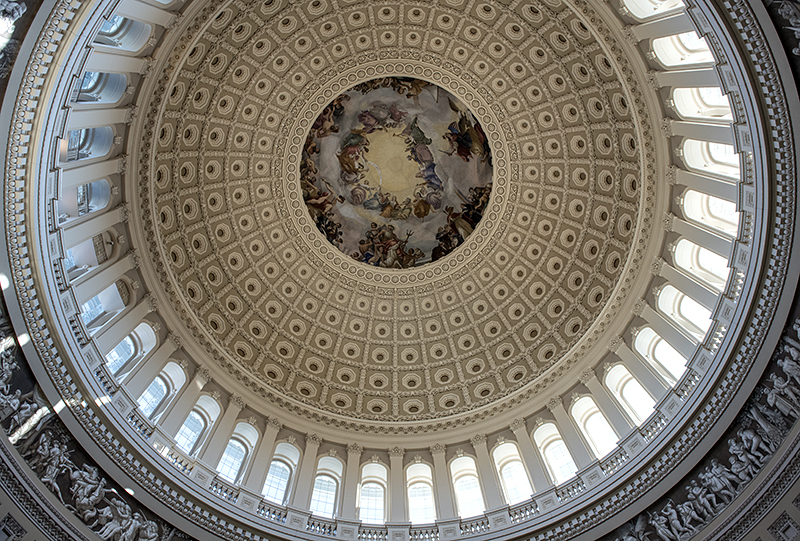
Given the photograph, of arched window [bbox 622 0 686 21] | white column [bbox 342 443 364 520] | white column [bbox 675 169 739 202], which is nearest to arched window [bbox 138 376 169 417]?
white column [bbox 342 443 364 520]

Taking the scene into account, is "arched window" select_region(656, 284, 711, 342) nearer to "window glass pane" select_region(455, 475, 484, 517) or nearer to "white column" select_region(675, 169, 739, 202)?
"white column" select_region(675, 169, 739, 202)

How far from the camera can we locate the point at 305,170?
32.5 metres

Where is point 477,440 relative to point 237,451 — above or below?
above

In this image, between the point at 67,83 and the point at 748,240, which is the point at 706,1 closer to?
the point at 748,240

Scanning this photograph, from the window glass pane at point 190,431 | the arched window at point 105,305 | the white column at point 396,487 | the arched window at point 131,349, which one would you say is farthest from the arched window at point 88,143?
the white column at point 396,487

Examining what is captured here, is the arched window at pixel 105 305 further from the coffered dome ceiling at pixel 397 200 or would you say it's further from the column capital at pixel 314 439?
the column capital at pixel 314 439

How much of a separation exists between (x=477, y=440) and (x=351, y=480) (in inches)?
229

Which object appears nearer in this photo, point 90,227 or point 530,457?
point 90,227

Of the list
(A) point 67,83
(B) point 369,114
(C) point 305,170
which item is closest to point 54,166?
(A) point 67,83

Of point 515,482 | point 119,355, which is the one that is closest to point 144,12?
point 119,355

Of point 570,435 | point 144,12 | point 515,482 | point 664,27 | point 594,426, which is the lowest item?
point 515,482

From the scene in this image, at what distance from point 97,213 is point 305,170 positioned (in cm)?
1353

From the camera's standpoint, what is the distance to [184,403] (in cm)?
2275

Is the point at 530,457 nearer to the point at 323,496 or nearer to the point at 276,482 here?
the point at 323,496
